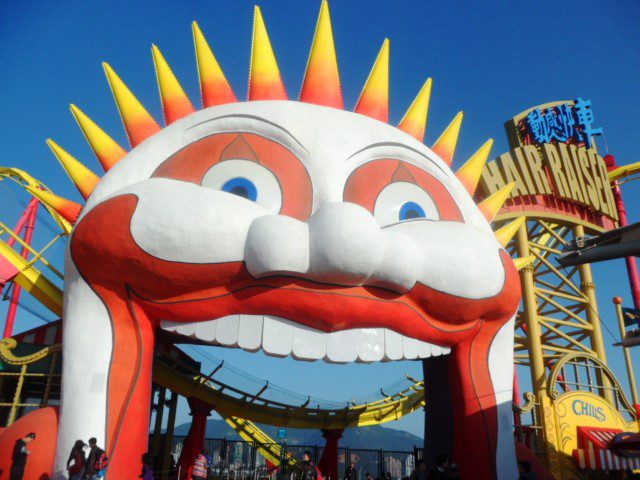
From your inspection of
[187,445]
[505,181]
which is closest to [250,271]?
[187,445]

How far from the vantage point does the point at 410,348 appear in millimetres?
6246

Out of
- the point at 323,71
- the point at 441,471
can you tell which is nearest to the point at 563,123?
the point at 323,71

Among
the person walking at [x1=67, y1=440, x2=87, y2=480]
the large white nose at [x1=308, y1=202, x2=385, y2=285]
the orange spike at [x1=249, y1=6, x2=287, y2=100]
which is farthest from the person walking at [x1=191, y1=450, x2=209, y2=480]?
the orange spike at [x1=249, y1=6, x2=287, y2=100]

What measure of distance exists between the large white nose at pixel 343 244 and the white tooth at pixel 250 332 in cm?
78

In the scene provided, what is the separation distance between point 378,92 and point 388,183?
1.83m

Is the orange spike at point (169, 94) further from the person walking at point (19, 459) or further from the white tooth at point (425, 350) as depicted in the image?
the white tooth at point (425, 350)

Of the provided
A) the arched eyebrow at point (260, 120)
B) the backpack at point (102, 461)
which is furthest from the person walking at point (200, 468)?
the arched eyebrow at point (260, 120)

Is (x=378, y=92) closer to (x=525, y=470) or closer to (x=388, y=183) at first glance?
(x=388, y=183)

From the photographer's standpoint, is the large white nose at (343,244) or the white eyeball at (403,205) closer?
the large white nose at (343,244)

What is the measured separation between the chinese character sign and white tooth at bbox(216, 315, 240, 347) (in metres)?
11.2

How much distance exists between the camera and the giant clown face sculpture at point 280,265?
5.53 meters

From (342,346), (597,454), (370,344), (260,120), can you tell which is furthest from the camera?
(597,454)

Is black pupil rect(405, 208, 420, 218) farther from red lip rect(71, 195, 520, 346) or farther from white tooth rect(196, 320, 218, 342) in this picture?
white tooth rect(196, 320, 218, 342)

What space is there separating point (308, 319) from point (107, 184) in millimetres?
2866
